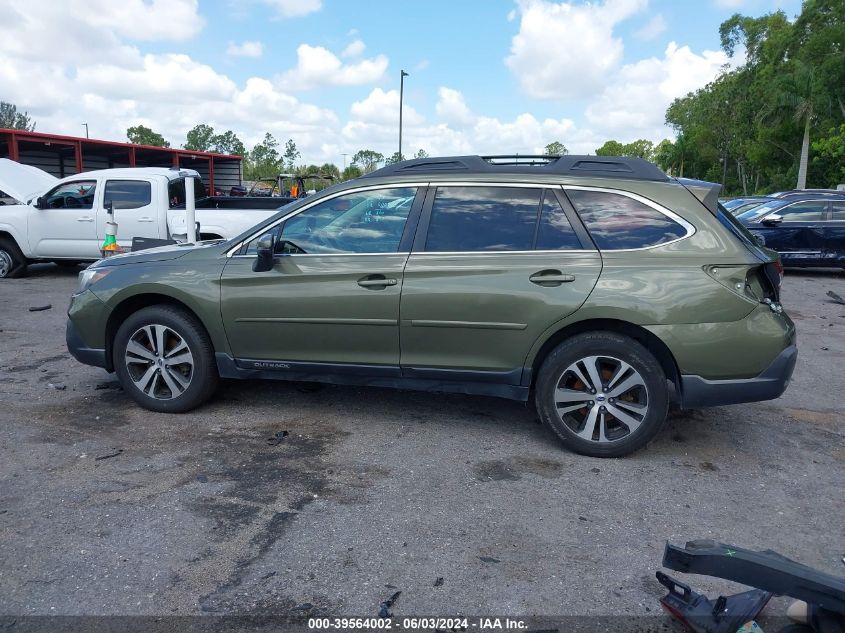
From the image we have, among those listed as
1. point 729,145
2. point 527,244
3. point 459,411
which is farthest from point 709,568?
point 729,145

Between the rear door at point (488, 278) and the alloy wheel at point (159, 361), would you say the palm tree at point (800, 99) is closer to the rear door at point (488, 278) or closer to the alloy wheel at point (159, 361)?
the rear door at point (488, 278)

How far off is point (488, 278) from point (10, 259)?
421 inches

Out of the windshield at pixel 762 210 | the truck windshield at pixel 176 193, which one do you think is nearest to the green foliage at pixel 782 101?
the windshield at pixel 762 210

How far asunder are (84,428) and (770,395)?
4539 mm

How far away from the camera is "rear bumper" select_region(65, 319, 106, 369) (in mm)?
5047

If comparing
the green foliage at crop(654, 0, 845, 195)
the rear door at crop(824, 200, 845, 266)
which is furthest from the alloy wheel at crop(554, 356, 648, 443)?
the green foliage at crop(654, 0, 845, 195)

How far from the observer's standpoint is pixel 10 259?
1180 centimetres

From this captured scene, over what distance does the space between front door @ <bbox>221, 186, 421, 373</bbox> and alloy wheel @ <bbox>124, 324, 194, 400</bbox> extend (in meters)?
0.42

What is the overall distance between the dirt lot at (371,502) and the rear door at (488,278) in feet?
2.05

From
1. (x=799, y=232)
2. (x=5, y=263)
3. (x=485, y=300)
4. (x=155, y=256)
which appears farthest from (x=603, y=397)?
(x=5, y=263)

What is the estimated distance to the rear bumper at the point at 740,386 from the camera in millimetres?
4086

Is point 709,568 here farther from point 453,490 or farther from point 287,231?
point 287,231

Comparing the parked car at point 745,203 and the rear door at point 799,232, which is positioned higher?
the parked car at point 745,203

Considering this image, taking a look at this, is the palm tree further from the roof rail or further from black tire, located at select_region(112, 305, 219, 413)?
black tire, located at select_region(112, 305, 219, 413)
